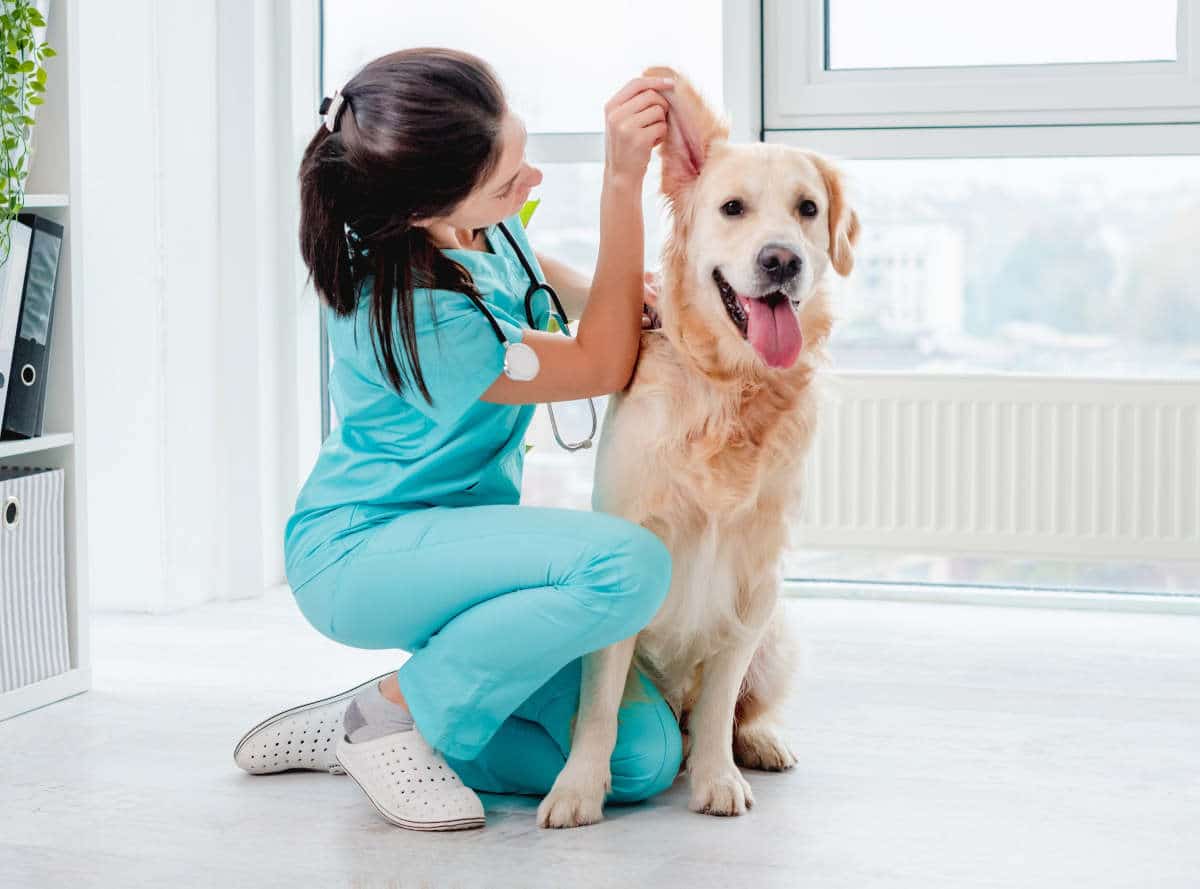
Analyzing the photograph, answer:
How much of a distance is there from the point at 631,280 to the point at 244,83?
1894 mm

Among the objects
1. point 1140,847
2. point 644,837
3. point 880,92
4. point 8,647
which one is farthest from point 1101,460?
point 8,647

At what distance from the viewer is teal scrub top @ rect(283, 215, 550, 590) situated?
1.73m

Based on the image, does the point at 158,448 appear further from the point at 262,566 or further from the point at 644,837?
the point at 644,837

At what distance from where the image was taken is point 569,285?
7.13ft

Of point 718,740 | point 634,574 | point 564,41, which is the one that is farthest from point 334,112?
point 564,41

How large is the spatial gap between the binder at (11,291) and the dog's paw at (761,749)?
133cm

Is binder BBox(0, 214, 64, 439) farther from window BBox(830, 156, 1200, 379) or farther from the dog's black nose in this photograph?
window BBox(830, 156, 1200, 379)

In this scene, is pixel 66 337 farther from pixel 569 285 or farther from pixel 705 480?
pixel 705 480

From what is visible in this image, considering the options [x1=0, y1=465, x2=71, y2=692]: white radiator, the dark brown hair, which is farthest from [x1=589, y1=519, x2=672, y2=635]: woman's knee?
[x1=0, y1=465, x2=71, y2=692]: white radiator

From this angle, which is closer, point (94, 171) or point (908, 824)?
point (908, 824)

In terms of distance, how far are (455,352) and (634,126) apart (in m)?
0.36

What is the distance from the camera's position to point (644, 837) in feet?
5.77

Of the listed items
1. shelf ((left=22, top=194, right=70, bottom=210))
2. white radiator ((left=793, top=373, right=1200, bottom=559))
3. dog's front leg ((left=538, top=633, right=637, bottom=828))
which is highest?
shelf ((left=22, top=194, right=70, bottom=210))

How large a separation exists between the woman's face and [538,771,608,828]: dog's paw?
2.34 feet
